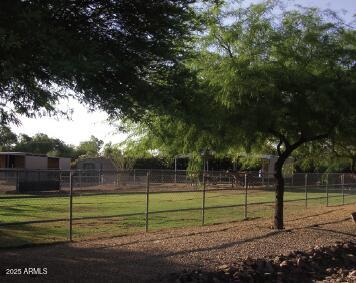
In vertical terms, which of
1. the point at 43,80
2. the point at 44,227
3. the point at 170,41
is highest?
the point at 170,41

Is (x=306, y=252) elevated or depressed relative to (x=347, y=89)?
depressed

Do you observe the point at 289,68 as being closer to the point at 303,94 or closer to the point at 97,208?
the point at 303,94

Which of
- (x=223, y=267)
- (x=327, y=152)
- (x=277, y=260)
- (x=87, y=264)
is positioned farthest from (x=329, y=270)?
(x=327, y=152)

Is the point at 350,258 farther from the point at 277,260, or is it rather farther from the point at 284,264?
the point at 284,264

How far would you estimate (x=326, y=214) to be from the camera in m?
23.0

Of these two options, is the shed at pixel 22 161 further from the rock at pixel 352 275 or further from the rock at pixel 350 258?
the rock at pixel 352 275

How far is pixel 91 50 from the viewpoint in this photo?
6.43 metres

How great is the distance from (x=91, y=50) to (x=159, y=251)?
6370 mm

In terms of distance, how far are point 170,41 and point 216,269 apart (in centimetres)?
443

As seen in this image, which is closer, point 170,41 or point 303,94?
point 170,41

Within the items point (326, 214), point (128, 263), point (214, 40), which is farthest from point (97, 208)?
point (128, 263)

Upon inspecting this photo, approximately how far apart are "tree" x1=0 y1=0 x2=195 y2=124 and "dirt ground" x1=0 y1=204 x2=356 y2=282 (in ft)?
9.56

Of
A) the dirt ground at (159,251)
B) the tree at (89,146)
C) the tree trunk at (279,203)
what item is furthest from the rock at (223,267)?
the tree at (89,146)

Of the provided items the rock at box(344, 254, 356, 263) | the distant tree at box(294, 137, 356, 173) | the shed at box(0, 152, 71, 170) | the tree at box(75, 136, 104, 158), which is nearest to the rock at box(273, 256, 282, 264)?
the rock at box(344, 254, 356, 263)
